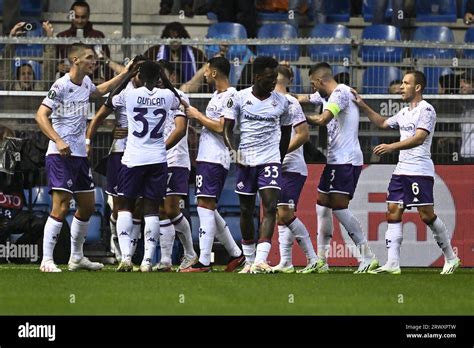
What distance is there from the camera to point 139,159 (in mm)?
15344

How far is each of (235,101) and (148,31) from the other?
321 inches

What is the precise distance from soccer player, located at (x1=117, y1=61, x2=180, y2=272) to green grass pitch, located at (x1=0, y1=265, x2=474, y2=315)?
2.52ft

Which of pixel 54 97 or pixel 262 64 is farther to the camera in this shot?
pixel 54 97

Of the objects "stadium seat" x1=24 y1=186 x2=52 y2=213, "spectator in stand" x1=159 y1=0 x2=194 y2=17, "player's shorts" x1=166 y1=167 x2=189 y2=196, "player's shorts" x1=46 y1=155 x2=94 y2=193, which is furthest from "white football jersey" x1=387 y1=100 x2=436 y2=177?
"spectator in stand" x1=159 y1=0 x2=194 y2=17

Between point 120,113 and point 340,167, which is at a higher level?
point 120,113

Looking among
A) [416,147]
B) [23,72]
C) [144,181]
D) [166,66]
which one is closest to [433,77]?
[416,147]

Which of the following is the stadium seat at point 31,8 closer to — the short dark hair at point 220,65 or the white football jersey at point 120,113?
the white football jersey at point 120,113

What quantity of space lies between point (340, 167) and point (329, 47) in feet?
15.3

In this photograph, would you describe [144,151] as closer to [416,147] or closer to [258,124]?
[258,124]

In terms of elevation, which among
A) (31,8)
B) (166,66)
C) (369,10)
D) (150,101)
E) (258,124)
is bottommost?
(258,124)

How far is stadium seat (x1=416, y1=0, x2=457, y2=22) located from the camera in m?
24.3

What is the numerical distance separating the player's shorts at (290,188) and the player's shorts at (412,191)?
110 centimetres

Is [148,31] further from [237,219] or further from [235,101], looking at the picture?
[235,101]

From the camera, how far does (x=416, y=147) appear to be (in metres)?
16.2
